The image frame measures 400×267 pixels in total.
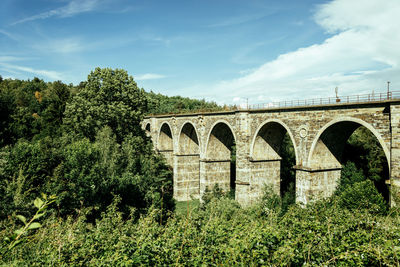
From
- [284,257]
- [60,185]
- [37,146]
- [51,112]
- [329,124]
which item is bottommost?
[60,185]

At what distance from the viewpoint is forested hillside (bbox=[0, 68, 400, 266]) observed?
5203 mm

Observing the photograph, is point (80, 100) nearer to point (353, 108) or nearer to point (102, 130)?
point (102, 130)

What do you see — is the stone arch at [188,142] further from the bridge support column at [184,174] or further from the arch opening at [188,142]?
the bridge support column at [184,174]

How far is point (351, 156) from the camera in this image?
29.0m

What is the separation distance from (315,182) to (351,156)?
44.9ft

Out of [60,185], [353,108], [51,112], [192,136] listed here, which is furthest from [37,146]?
[51,112]

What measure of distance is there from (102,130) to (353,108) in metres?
20.8

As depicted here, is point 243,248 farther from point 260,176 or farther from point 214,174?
point 214,174

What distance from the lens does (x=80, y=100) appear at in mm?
26656

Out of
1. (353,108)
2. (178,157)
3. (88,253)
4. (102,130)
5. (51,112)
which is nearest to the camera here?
(88,253)

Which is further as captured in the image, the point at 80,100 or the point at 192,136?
the point at 192,136

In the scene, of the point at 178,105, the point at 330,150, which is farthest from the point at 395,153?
the point at 178,105

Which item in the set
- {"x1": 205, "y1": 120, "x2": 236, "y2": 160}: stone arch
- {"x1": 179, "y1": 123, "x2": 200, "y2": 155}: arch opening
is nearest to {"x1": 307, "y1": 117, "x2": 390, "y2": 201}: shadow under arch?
{"x1": 205, "y1": 120, "x2": 236, "y2": 160}: stone arch

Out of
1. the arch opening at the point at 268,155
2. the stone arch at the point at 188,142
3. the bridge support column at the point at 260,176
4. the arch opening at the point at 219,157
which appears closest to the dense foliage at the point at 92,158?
the stone arch at the point at 188,142
